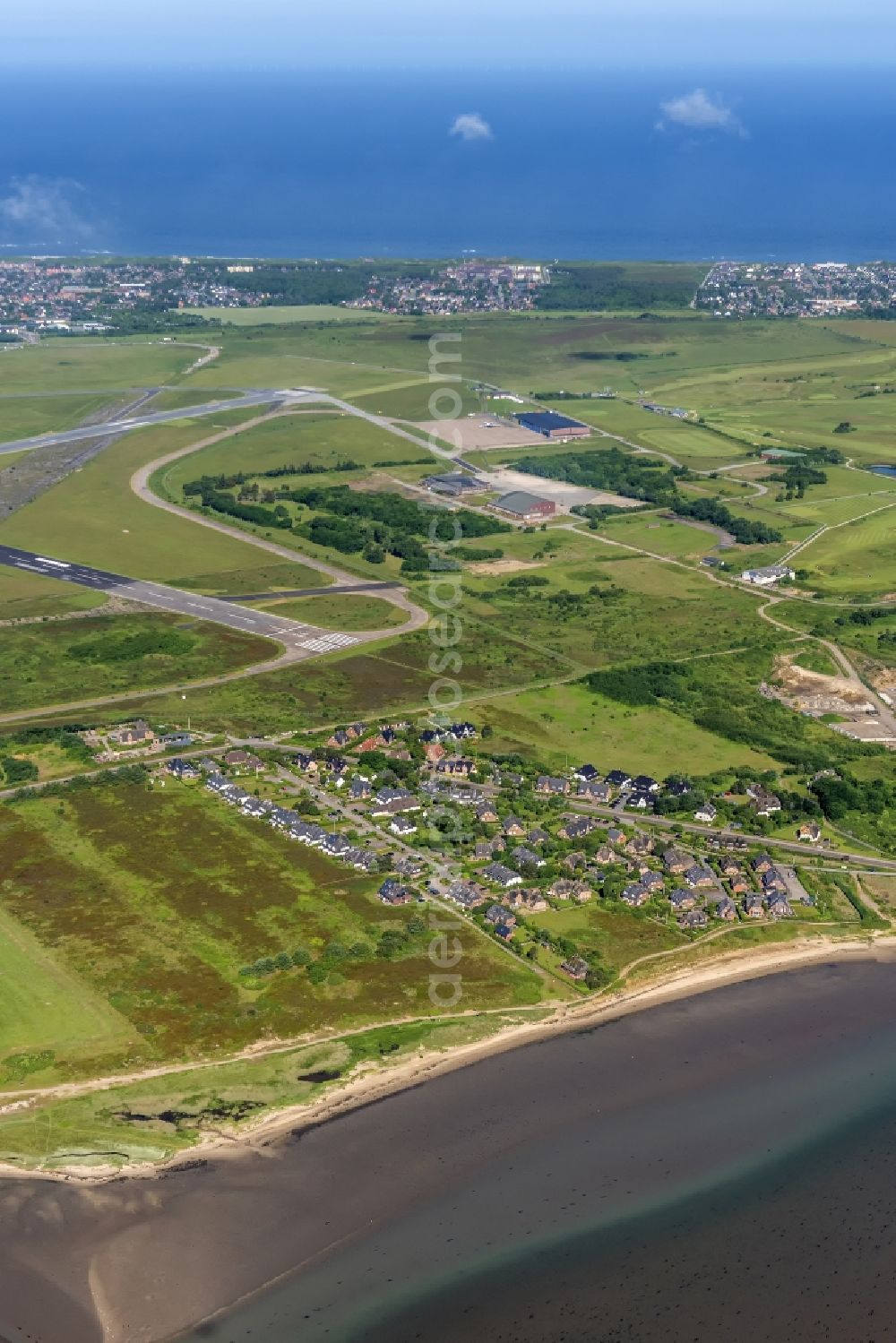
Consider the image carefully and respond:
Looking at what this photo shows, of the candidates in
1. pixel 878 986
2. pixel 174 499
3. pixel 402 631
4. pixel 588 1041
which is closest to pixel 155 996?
pixel 588 1041

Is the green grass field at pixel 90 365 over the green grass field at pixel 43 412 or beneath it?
over

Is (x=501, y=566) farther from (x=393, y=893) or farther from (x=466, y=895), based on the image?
(x=393, y=893)

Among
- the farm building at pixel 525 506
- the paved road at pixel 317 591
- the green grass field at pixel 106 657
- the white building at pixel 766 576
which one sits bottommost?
the green grass field at pixel 106 657

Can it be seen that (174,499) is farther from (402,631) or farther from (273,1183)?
(273,1183)

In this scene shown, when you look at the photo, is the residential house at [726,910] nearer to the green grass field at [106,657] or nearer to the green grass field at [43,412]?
the green grass field at [106,657]

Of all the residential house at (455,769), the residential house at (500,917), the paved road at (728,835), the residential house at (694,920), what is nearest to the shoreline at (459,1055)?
the residential house at (694,920)

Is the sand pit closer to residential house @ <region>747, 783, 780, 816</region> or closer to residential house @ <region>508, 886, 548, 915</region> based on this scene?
residential house @ <region>747, 783, 780, 816</region>

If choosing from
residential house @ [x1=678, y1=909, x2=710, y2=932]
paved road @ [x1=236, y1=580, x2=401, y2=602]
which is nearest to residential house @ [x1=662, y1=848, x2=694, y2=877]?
residential house @ [x1=678, y1=909, x2=710, y2=932]
